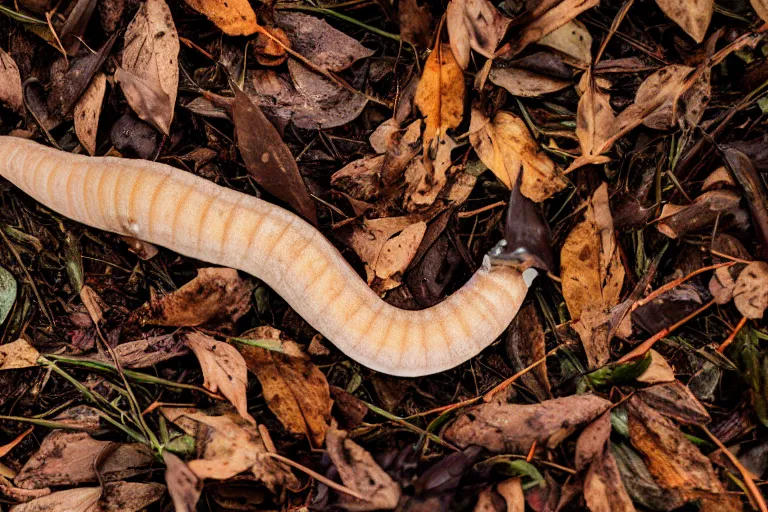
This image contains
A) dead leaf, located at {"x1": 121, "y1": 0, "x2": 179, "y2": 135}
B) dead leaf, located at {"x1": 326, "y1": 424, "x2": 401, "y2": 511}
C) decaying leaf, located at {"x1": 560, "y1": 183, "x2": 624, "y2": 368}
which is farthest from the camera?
dead leaf, located at {"x1": 121, "y1": 0, "x2": 179, "y2": 135}

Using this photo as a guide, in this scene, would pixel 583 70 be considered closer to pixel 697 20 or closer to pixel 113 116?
pixel 697 20

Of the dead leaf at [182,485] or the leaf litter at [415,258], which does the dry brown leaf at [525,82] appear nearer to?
the leaf litter at [415,258]

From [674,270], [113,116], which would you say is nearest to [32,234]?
[113,116]

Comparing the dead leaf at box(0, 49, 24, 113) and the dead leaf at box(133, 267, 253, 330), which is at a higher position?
the dead leaf at box(0, 49, 24, 113)

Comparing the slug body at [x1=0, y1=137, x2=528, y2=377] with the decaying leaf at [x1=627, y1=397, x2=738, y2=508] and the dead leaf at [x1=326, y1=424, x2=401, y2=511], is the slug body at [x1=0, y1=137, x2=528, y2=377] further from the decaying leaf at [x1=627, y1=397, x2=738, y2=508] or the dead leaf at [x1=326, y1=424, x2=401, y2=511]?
the decaying leaf at [x1=627, y1=397, x2=738, y2=508]

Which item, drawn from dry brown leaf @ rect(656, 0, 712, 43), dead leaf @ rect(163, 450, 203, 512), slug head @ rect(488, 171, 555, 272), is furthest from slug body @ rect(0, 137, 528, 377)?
dry brown leaf @ rect(656, 0, 712, 43)

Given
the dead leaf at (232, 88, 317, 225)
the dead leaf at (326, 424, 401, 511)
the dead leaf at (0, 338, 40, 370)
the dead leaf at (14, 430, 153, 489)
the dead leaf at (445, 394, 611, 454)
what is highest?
the dead leaf at (232, 88, 317, 225)
